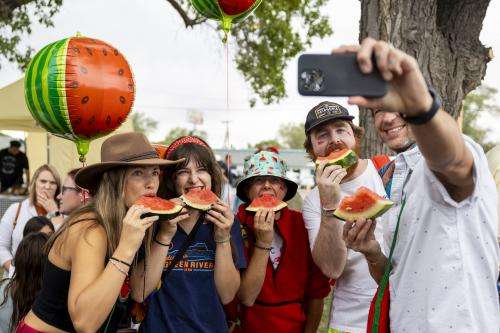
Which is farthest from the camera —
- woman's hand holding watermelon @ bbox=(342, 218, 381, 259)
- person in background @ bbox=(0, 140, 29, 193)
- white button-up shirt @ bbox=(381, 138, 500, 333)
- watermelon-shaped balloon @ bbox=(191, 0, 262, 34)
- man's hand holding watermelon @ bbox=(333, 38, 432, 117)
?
person in background @ bbox=(0, 140, 29, 193)

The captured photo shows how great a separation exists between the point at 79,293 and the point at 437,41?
4.69 m

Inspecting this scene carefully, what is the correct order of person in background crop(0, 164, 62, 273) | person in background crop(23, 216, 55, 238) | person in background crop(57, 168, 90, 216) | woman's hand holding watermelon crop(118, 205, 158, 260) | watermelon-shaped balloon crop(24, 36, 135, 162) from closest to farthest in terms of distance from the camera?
woman's hand holding watermelon crop(118, 205, 158, 260), watermelon-shaped balloon crop(24, 36, 135, 162), person in background crop(23, 216, 55, 238), person in background crop(57, 168, 90, 216), person in background crop(0, 164, 62, 273)

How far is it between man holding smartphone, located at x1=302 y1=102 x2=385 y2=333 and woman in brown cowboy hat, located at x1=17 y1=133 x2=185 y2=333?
1.05 meters

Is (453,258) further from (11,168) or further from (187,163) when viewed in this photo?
(11,168)

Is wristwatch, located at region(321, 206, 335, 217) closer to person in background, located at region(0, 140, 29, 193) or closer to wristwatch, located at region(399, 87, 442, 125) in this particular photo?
wristwatch, located at region(399, 87, 442, 125)

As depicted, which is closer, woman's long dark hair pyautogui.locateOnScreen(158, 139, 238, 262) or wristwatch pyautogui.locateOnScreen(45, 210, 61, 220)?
woman's long dark hair pyautogui.locateOnScreen(158, 139, 238, 262)

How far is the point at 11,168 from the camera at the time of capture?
15469 mm

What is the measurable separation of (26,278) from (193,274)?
1.41 meters

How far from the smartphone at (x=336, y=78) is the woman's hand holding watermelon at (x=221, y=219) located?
6.32ft

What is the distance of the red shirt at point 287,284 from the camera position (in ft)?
12.5

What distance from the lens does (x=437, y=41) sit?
19.5 ft

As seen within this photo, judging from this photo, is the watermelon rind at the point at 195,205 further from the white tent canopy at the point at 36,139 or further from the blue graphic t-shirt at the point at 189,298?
the white tent canopy at the point at 36,139

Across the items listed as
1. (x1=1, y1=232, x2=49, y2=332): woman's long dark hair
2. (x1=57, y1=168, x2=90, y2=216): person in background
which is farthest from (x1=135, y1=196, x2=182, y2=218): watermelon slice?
(x1=57, y1=168, x2=90, y2=216): person in background

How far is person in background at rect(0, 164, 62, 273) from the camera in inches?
248
